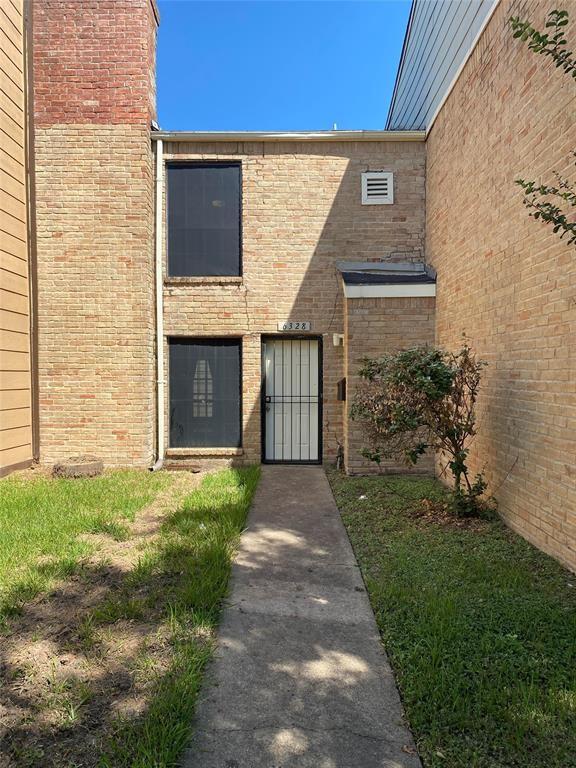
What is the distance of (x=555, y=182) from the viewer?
3824 mm

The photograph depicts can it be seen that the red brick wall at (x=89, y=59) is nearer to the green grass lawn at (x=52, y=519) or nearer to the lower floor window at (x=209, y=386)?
the lower floor window at (x=209, y=386)

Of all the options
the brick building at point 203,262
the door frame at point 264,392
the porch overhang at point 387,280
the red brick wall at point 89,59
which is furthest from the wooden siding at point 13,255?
the porch overhang at point 387,280

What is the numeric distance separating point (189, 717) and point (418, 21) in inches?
448

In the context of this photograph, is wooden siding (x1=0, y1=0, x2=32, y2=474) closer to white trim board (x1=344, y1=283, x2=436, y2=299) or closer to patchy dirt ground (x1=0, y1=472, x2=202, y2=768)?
patchy dirt ground (x1=0, y1=472, x2=202, y2=768)

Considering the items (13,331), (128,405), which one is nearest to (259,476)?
(128,405)

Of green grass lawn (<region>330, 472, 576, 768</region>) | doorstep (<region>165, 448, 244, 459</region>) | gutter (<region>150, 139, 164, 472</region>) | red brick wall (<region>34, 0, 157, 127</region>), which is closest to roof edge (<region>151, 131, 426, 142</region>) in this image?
gutter (<region>150, 139, 164, 472</region>)

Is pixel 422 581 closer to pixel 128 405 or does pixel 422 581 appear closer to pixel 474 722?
pixel 474 722

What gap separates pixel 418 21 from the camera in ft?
28.5

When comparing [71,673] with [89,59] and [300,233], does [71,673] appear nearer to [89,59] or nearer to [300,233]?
[300,233]

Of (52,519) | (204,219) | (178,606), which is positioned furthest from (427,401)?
(204,219)

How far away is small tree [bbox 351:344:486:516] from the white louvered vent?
152 inches

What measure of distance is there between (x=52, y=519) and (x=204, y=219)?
545 cm

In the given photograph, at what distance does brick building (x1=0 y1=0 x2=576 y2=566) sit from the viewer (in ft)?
23.6

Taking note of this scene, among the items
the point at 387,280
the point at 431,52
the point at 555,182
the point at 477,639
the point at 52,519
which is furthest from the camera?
the point at 431,52
